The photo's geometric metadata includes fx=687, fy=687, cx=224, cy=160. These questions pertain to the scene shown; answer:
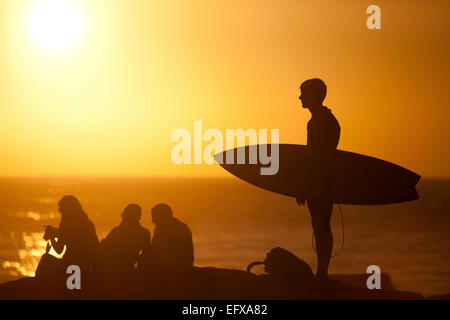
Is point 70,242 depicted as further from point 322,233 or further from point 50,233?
point 322,233

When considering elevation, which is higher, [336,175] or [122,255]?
[336,175]

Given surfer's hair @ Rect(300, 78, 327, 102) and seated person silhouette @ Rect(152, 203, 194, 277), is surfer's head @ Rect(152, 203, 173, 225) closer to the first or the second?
seated person silhouette @ Rect(152, 203, 194, 277)

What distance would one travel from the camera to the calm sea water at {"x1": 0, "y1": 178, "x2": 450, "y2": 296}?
56.1 m

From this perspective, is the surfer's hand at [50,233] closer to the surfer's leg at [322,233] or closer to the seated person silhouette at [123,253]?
the seated person silhouette at [123,253]

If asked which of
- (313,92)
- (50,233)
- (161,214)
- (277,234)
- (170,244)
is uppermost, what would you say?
(313,92)

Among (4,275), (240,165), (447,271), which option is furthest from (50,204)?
(240,165)

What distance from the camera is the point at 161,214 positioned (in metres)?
8.26

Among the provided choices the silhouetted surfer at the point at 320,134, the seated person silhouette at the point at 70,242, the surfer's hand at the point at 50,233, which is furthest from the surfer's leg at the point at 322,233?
the surfer's hand at the point at 50,233

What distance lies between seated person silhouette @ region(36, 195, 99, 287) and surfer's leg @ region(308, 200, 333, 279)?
2.65 meters

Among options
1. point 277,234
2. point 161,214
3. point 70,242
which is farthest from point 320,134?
point 277,234

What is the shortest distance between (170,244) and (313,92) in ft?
8.27

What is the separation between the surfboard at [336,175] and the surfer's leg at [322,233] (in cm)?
55

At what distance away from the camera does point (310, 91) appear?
7.83 m

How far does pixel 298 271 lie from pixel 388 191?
1.84 m
